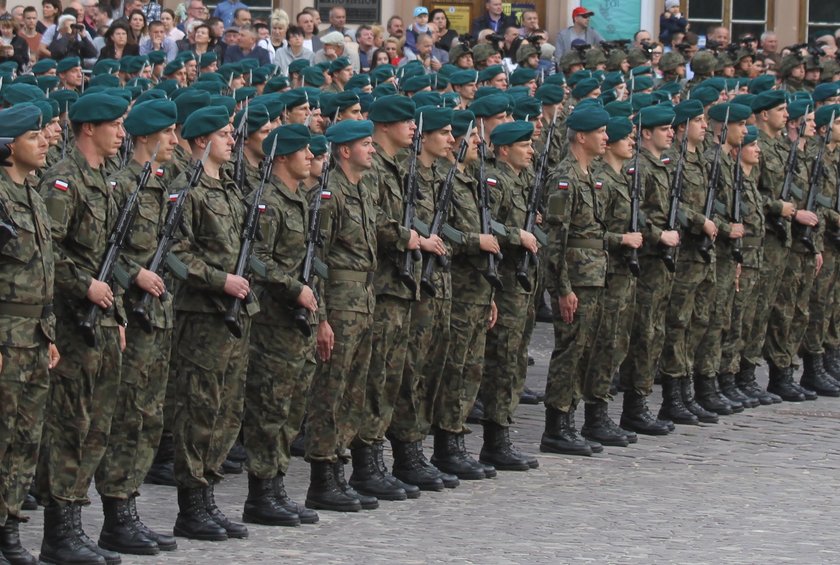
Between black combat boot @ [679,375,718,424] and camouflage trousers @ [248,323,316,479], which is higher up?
camouflage trousers @ [248,323,316,479]

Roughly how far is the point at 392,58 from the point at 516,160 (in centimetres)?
860

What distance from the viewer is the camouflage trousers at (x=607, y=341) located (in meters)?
12.5

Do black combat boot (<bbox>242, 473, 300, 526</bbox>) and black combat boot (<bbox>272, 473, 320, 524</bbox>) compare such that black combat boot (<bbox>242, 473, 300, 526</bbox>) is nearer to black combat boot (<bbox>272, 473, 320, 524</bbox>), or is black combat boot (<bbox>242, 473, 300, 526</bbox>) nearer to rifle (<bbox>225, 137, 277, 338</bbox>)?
black combat boot (<bbox>272, 473, 320, 524</bbox>)

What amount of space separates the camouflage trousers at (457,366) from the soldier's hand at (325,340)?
128 centimetres

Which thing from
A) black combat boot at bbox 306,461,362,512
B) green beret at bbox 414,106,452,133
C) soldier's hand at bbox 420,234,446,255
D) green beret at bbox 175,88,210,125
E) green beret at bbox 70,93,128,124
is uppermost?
green beret at bbox 70,93,128,124

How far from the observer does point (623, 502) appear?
34.4ft

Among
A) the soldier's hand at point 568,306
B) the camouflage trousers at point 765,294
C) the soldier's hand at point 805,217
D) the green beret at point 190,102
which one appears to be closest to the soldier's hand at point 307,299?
the green beret at point 190,102

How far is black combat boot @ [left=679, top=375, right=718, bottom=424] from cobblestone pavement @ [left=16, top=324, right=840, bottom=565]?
0.79m

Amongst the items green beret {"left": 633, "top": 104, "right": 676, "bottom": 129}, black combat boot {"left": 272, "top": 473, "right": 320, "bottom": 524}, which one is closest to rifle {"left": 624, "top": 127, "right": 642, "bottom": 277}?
green beret {"left": 633, "top": 104, "right": 676, "bottom": 129}

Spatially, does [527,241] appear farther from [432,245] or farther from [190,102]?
[190,102]

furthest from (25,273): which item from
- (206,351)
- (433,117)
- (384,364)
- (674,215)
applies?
(674,215)

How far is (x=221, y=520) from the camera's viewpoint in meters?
9.38

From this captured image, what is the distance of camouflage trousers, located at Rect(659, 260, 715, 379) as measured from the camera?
534 inches

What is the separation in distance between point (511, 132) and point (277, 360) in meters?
2.63
